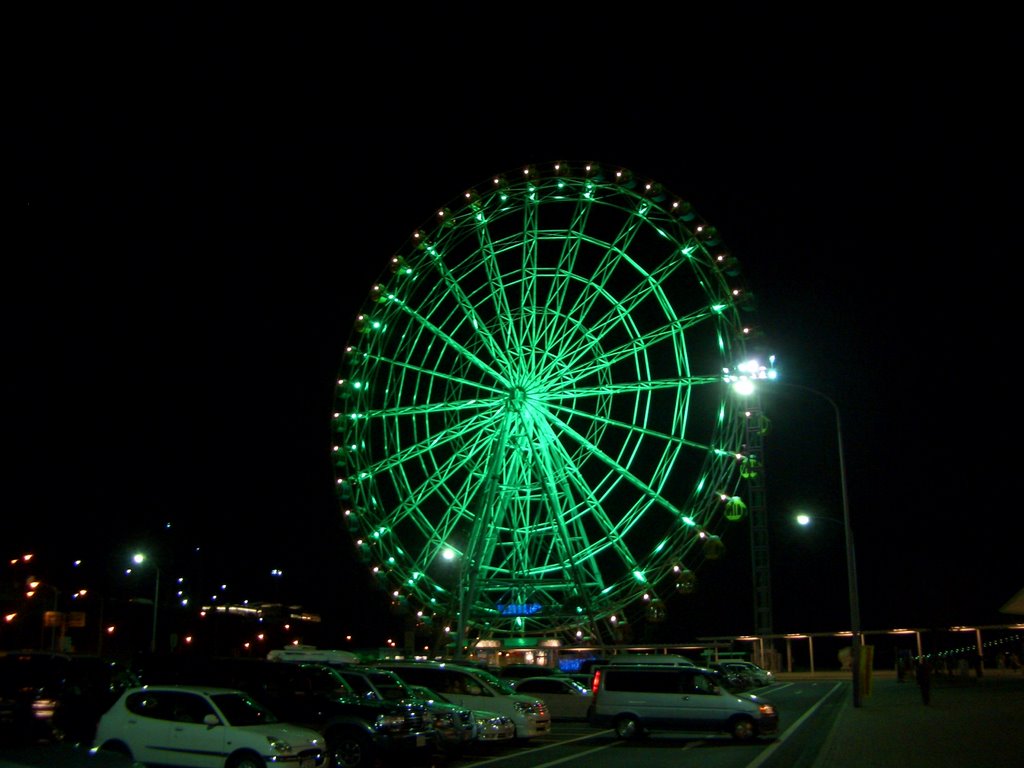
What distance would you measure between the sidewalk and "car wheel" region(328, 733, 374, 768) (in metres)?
7.16

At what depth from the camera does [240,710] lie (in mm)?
15203

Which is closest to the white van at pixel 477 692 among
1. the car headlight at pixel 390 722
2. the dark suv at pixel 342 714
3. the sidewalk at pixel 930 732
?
the dark suv at pixel 342 714

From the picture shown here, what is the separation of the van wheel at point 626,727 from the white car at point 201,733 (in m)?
10.3

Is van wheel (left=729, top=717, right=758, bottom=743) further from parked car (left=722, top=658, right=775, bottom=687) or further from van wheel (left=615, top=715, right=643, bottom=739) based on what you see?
parked car (left=722, top=658, right=775, bottom=687)

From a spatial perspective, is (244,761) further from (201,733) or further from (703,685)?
(703,685)

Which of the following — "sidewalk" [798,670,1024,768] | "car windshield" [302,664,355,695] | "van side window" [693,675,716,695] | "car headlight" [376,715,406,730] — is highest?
"car windshield" [302,664,355,695]

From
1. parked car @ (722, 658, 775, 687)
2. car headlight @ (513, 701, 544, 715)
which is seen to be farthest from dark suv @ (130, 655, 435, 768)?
parked car @ (722, 658, 775, 687)

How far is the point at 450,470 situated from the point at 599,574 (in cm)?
669

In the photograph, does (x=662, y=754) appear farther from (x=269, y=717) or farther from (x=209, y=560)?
(x=209, y=560)

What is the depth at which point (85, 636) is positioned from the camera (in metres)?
73.5


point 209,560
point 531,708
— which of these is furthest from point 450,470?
point 209,560

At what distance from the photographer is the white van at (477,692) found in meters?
22.2

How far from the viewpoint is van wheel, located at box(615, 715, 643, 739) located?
23.5 meters

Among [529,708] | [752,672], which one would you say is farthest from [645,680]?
[752,672]
